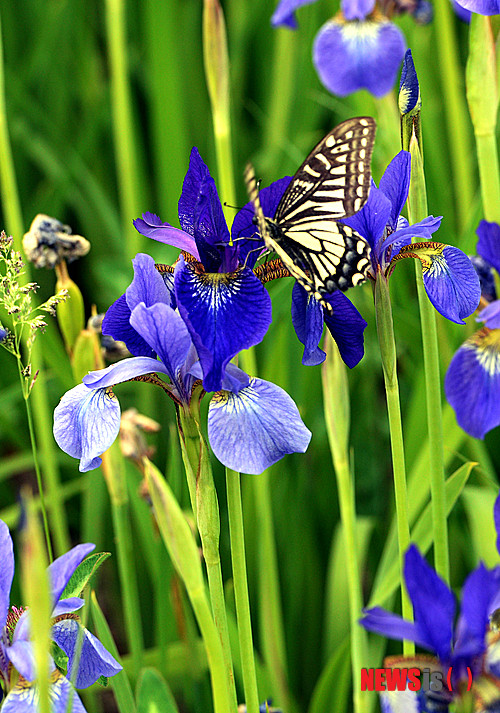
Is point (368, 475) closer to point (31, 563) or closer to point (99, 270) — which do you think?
point (99, 270)

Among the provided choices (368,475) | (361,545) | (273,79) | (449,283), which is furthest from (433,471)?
(273,79)

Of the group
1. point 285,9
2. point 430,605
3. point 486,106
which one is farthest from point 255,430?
point 285,9

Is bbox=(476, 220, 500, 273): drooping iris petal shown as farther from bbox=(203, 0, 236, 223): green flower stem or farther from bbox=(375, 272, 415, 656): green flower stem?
bbox=(203, 0, 236, 223): green flower stem

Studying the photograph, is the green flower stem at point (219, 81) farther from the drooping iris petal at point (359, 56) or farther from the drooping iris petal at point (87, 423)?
the drooping iris petal at point (87, 423)

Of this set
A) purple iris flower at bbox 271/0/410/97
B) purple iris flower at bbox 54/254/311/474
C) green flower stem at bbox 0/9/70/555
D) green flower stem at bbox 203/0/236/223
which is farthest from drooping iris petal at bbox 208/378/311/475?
purple iris flower at bbox 271/0/410/97

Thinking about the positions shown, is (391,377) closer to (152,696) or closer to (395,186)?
(395,186)

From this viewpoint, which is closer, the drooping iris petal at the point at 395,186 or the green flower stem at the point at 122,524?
the drooping iris petal at the point at 395,186

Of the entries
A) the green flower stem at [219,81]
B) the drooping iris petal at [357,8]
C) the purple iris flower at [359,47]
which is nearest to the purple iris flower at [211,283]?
the green flower stem at [219,81]
